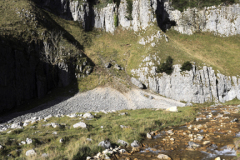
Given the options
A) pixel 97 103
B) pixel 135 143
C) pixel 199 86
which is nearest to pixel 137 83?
pixel 97 103

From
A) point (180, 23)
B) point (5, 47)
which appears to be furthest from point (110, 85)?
point (180, 23)

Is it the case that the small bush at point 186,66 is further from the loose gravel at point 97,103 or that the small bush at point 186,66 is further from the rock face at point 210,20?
the rock face at point 210,20

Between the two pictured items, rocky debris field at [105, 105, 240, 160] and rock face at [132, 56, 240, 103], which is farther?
rock face at [132, 56, 240, 103]

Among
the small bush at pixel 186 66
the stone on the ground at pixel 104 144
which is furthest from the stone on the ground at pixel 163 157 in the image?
the small bush at pixel 186 66

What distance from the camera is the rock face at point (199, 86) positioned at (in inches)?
1658

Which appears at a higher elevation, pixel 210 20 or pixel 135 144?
pixel 210 20

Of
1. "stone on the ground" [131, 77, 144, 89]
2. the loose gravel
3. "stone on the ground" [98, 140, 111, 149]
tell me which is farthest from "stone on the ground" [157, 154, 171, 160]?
"stone on the ground" [131, 77, 144, 89]

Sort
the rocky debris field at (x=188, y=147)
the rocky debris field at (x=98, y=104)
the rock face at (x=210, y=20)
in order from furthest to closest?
the rock face at (x=210, y=20) → the rocky debris field at (x=98, y=104) → the rocky debris field at (x=188, y=147)

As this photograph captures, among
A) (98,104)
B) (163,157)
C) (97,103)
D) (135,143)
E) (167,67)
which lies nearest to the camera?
(163,157)

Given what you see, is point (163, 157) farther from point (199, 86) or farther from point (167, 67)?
point (199, 86)

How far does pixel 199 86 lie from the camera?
139ft

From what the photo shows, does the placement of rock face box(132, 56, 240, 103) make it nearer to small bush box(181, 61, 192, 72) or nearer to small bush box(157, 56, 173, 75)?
small bush box(181, 61, 192, 72)

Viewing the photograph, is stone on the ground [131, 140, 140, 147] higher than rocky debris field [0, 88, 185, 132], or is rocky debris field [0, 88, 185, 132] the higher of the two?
stone on the ground [131, 140, 140, 147]

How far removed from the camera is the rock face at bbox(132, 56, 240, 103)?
1658 inches
